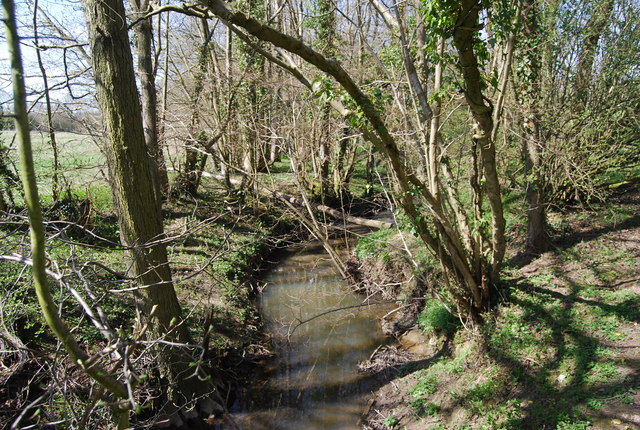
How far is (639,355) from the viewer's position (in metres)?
4.97

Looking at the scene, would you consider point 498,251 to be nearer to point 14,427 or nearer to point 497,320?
point 497,320

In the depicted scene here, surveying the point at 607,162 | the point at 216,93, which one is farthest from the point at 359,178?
the point at 607,162

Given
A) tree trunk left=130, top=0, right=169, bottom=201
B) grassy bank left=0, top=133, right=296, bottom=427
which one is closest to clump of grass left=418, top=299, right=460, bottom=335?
grassy bank left=0, top=133, right=296, bottom=427

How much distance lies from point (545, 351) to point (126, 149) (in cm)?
Answer: 578

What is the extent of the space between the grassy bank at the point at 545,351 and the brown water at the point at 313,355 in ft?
1.92

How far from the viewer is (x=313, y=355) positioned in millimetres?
8344

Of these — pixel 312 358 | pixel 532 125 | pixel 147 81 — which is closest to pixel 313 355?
pixel 312 358

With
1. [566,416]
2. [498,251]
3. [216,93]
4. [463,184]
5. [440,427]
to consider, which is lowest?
[440,427]

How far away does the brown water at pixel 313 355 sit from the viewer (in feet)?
22.0

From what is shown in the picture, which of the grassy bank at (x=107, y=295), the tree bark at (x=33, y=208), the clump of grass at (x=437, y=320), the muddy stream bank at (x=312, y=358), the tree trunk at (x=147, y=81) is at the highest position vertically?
the tree trunk at (x=147, y=81)

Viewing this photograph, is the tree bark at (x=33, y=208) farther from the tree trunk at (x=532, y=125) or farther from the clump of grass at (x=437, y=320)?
the tree trunk at (x=532, y=125)

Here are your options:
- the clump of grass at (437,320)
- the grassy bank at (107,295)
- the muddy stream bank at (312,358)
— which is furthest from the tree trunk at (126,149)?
the clump of grass at (437,320)

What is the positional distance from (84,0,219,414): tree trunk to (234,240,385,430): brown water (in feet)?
5.59

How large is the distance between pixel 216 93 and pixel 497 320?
36.3 ft
